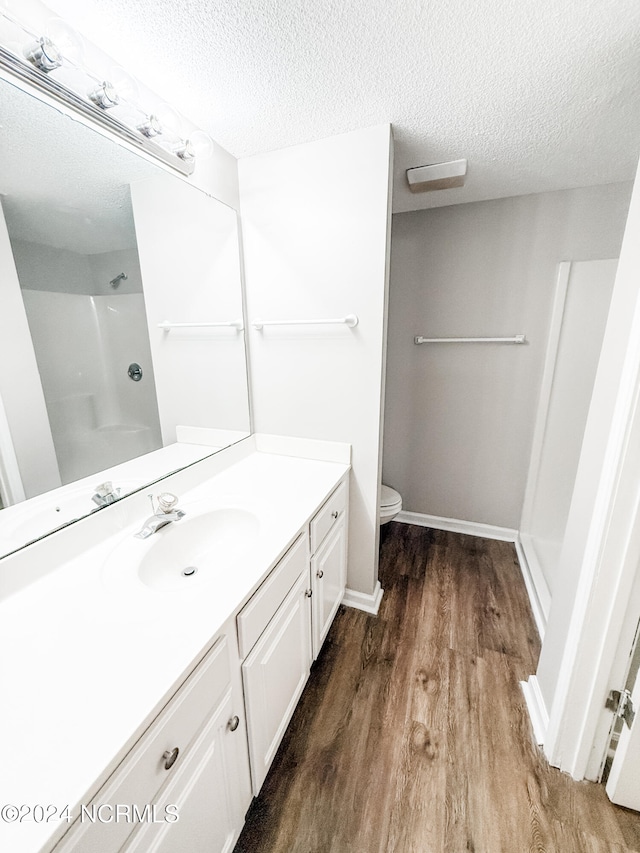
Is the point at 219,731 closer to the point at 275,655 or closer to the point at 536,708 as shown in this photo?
the point at 275,655

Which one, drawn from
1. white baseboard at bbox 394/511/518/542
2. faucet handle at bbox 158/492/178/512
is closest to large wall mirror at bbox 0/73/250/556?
faucet handle at bbox 158/492/178/512

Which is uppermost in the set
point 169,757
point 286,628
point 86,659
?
point 86,659

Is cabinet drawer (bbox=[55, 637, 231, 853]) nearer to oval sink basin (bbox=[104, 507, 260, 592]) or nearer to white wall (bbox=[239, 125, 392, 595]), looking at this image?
oval sink basin (bbox=[104, 507, 260, 592])

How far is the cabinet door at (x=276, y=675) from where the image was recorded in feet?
3.02

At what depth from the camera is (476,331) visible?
2162mm

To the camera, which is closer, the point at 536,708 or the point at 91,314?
the point at 91,314

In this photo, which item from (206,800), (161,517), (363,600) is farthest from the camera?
(363,600)

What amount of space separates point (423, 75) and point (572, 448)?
1.87 m

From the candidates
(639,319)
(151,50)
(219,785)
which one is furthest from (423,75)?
(219,785)

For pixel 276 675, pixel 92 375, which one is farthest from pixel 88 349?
pixel 276 675

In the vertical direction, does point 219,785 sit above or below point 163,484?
below

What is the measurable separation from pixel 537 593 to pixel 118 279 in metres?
2.39

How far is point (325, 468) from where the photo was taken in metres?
1.57

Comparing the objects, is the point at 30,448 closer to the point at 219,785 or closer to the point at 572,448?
the point at 219,785
